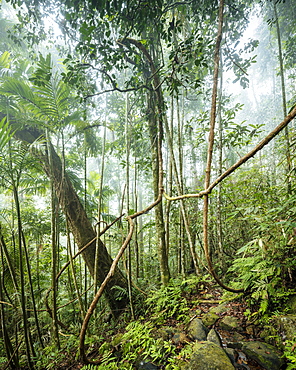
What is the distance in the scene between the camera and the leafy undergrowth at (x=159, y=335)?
66.1 inches

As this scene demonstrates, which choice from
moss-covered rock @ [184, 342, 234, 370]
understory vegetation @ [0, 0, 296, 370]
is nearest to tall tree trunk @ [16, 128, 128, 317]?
understory vegetation @ [0, 0, 296, 370]

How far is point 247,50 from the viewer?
2.81 m

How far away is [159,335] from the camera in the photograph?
1.91 meters

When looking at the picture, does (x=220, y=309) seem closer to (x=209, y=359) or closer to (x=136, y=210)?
(x=209, y=359)

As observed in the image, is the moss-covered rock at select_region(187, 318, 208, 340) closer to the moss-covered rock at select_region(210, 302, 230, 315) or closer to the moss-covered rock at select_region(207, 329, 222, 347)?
the moss-covered rock at select_region(207, 329, 222, 347)

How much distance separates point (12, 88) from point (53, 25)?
5.30ft

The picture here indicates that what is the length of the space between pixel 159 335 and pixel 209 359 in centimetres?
63

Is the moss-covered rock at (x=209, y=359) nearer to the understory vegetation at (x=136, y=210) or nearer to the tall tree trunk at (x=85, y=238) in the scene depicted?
the understory vegetation at (x=136, y=210)

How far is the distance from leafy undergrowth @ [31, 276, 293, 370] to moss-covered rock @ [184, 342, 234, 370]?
11 cm

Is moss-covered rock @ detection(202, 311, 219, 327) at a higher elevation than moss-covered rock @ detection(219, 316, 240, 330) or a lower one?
lower

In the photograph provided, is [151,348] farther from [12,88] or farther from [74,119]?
[12,88]

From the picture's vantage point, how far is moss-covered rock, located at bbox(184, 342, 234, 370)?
4.52 feet

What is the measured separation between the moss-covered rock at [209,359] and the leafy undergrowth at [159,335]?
4.4 inches

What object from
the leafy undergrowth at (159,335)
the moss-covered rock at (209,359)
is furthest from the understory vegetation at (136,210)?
the moss-covered rock at (209,359)
